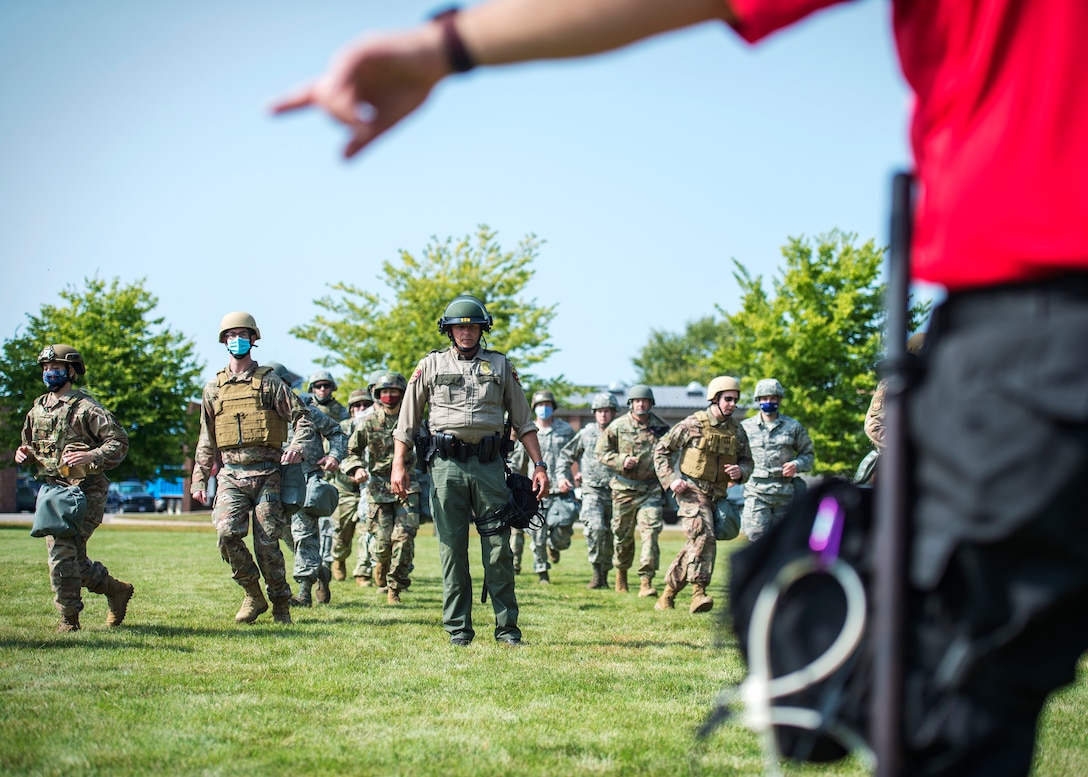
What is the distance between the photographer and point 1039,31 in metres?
1.70

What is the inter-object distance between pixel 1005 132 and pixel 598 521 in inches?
554

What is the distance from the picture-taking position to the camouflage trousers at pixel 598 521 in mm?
15359

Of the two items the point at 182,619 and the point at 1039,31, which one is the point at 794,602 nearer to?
the point at 1039,31

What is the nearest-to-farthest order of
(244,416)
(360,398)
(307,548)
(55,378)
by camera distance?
1. (55,378)
2. (244,416)
3. (307,548)
4. (360,398)

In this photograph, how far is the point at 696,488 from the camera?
1202cm

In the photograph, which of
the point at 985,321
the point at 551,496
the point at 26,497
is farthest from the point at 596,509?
the point at 26,497

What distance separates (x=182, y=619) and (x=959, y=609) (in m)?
9.32

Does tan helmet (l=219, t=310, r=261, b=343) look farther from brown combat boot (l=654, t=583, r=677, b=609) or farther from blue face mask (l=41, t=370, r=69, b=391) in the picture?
brown combat boot (l=654, t=583, r=677, b=609)

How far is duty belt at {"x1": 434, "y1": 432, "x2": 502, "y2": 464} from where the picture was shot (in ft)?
28.3

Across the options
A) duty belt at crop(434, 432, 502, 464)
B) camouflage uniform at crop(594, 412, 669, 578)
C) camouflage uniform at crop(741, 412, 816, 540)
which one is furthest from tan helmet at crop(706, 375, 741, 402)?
duty belt at crop(434, 432, 502, 464)

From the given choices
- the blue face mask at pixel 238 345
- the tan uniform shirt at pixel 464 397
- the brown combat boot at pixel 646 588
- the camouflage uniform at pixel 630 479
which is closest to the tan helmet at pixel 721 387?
the camouflage uniform at pixel 630 479

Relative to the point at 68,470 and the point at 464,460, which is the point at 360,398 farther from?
the point at 464,460

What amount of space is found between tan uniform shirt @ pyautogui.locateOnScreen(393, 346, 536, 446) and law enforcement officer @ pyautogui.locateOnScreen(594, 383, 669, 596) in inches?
215

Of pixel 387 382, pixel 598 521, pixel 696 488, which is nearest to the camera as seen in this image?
pixel 696 488
